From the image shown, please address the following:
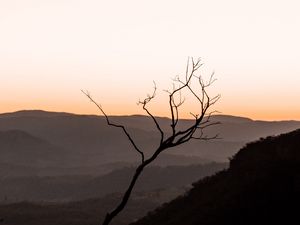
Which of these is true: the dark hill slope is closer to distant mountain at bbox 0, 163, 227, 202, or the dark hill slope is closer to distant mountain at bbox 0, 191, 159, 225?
distant mountain at bbox 0, 191, 159, 225

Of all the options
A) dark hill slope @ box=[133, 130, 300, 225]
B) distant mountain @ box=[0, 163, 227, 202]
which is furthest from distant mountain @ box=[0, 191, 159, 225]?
dark hill slope @ box=[133, 130, 300, 225]

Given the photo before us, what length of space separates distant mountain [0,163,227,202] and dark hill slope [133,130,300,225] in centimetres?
12263

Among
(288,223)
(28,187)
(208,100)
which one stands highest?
(208,100)

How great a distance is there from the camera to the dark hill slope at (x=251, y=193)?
67.7 feet

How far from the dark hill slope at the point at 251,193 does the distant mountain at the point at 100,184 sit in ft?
402

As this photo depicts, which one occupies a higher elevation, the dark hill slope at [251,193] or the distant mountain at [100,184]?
the dark hill slope at [251,193]

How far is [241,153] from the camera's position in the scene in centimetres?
3625

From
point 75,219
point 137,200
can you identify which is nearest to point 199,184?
point 75,219

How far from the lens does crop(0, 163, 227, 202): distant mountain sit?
164875 mm

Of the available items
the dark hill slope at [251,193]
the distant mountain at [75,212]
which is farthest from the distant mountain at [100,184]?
the dark hill slope at [251,193]

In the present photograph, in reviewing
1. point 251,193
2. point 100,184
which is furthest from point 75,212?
point 100,184

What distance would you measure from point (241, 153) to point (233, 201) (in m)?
12.7

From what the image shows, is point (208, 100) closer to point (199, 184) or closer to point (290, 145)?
point (290, 145)

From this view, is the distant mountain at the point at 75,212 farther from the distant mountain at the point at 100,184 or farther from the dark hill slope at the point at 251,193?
the dark hill slope at the point at 251,193
